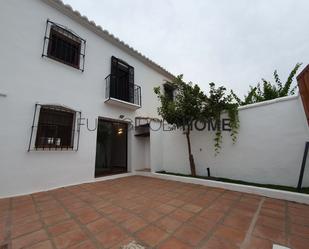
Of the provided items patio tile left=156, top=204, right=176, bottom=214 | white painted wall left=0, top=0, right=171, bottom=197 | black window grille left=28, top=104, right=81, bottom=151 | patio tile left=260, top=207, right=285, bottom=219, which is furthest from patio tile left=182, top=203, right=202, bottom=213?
black window grille left=28, top=104, right=81, bottom=151

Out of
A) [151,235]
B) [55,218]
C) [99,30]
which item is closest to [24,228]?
[55,218]

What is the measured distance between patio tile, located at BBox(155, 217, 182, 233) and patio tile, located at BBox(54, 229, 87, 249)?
96 centimetres

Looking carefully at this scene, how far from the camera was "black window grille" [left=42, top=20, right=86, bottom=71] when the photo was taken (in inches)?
164

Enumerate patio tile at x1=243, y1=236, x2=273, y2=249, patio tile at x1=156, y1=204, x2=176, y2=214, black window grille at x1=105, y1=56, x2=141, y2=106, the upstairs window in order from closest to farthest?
patio tile at x1=243, y1=236, x2=273, y2=249, patio tile at x1=156, y1=204, x2=176, y2=214, black window grille at x1=105, y1=56, x2=141, y2=106, the upstairs window

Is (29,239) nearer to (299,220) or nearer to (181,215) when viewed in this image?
(181,215)

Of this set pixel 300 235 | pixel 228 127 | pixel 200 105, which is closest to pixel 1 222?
pixel 300 235

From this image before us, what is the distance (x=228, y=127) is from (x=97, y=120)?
444 cm

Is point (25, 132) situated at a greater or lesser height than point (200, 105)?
lesser

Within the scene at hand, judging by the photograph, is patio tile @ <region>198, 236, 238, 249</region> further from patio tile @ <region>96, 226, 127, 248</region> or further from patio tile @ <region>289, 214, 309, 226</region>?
→ patio tile @ <region>289, 214, 309, 226</region>

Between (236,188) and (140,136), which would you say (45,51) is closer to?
(140,136)

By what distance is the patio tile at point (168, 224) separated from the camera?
179 centimetres

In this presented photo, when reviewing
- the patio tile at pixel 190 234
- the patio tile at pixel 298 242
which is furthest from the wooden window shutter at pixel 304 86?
the patio tile at pixel 190 234

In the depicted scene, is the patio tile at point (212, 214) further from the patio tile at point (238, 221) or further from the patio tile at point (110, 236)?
Answer: the patio tile at point (110, 236)

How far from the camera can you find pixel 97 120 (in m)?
4.97
